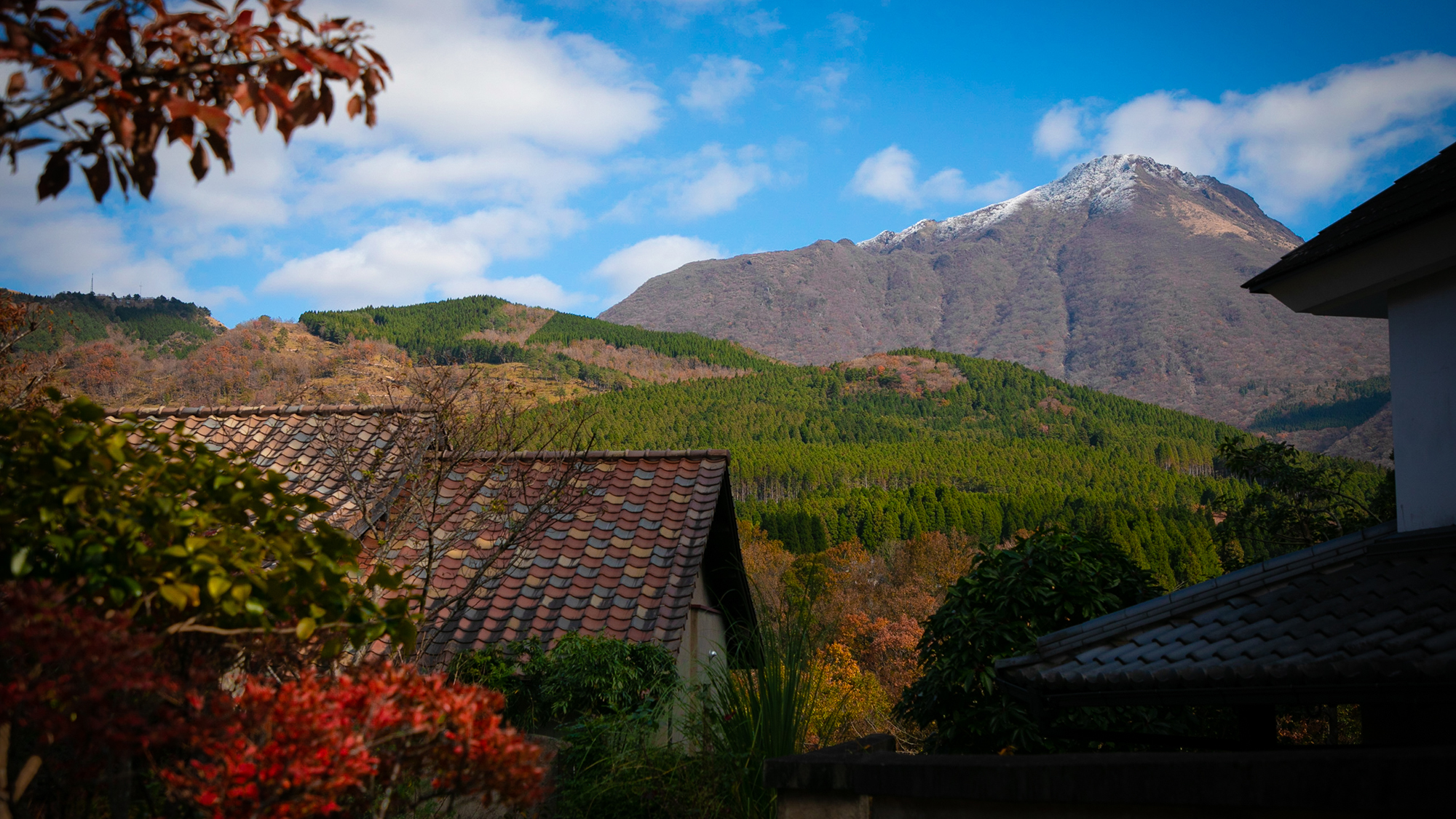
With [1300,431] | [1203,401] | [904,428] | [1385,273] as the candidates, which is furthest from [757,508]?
[1203,401]

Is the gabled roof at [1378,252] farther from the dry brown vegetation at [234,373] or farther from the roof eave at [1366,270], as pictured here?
the dry brown vegetation at [234,373]

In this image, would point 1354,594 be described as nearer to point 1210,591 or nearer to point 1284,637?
point 1284,637

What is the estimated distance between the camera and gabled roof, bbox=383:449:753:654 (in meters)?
8.00

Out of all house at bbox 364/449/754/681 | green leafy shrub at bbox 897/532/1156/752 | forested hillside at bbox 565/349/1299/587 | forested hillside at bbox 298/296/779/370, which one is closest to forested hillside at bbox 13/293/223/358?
forested hillside at bbox 298/296/779/370

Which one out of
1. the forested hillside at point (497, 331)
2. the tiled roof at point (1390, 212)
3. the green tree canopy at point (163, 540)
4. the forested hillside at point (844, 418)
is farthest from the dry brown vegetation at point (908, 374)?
the green tree canopy at point (163, 540)

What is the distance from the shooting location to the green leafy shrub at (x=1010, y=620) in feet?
21.6

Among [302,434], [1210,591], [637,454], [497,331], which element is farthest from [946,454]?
[1210,591]

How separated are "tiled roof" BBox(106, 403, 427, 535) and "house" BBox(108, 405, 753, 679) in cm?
2

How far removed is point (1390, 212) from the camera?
14.8 ft

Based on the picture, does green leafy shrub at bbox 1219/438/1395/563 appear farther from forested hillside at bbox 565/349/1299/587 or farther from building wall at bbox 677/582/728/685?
forested hillside at bbox 565/349/1299/587

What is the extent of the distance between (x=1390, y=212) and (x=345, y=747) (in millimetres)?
5427

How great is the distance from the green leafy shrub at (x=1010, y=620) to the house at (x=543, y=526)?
77.8 inches

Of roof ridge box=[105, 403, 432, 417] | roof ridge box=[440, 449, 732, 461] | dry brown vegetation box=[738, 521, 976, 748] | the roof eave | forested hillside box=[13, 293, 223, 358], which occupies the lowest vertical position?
dry brown vegetation box=[738, 521, 976, 748]

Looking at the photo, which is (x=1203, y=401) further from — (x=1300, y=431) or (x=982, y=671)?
(x=982, y=671)
